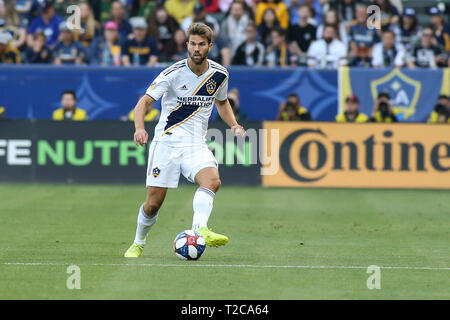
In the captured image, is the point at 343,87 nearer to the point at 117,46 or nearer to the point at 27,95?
the point at 117,46

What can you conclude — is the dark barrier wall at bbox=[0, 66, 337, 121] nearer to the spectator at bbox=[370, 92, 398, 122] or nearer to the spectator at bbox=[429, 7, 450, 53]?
the spectator at bbox=[370, 92, 398, 122]

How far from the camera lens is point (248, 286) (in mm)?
8242

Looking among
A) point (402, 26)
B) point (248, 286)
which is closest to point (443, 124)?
point (402, 26)

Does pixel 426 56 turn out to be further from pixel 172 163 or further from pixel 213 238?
pixel 213 238

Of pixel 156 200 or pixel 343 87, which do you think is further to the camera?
pixel 343 87

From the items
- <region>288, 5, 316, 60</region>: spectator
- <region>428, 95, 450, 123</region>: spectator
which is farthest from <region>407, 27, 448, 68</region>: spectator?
<region>288, 5, 316, 60</region>: spectator

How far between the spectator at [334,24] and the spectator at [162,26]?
128 inches

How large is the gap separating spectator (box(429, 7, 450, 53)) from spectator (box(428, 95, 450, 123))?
96.0 inches

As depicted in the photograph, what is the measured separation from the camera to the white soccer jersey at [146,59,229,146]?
995cm

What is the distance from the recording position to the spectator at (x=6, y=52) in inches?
885

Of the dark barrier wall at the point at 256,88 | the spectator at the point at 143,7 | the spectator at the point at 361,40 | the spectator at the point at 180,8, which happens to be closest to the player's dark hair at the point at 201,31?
the dark barrier wall at the point at 256,88
